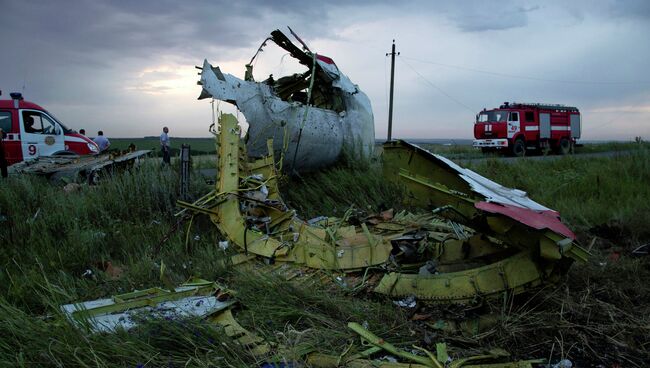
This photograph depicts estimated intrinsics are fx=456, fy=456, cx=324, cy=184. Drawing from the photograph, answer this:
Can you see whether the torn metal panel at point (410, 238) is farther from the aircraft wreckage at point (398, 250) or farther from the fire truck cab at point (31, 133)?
the fire truck cab at point (31, 133)

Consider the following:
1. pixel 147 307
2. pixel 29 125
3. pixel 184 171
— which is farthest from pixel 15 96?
pixel 147 307

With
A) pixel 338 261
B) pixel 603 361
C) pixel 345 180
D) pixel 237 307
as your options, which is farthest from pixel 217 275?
pixel 345 180

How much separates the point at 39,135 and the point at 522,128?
2017cm

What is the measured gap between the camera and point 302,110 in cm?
651

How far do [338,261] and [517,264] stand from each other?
1343 millimetres

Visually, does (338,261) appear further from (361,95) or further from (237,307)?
(361,95)

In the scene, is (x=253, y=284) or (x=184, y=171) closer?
(x=253, y=284)

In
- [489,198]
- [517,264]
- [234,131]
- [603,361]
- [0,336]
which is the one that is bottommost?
[603,361]

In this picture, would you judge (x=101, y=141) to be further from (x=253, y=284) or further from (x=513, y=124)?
(x=513, y=124)

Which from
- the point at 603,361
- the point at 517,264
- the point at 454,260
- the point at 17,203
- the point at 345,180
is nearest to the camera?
the point at 603,361

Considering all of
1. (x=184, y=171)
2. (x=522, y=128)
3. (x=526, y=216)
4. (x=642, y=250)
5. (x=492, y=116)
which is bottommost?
(x=642, y=250)

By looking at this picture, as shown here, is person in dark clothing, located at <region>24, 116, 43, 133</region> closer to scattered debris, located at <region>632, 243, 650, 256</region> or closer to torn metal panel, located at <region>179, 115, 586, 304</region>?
torn metal panel, located at <region>179, 115, 586, 304</region>

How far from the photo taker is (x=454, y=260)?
11.7 feet

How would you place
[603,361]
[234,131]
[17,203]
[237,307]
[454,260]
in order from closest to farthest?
[603,361] → [237,307] → [454,260] → [234,131] → [17,203]
